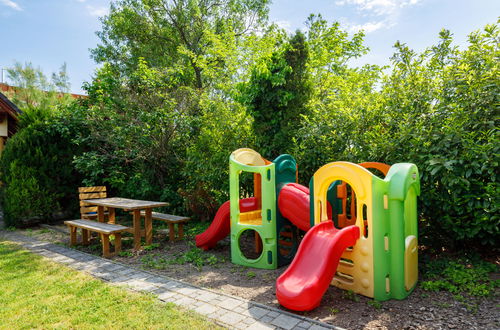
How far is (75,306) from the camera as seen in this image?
3613 millimetres

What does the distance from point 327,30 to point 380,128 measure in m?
4.90

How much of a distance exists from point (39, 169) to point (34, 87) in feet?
52.5

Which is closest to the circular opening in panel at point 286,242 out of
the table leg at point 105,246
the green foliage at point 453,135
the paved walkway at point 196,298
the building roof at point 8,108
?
the paved walkway at point 196,298

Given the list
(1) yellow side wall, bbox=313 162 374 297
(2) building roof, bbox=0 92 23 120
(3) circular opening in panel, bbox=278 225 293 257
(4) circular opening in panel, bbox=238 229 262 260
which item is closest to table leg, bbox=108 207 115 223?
(4) circular opening in panel, bbox=238 229 262 260

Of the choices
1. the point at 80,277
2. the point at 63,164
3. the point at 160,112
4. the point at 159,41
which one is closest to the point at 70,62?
the point at 159,41

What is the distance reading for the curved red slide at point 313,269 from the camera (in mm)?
3289

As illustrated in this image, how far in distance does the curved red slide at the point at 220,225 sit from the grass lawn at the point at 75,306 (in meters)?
2.05

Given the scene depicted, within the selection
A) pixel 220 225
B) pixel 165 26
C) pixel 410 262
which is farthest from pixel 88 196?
pixel 165 26

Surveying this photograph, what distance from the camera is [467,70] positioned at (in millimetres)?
4473

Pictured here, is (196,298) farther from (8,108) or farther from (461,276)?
(8,108)

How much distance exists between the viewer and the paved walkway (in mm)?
3127

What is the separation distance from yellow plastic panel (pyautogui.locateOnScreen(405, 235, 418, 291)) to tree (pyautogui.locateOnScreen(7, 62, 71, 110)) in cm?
2118

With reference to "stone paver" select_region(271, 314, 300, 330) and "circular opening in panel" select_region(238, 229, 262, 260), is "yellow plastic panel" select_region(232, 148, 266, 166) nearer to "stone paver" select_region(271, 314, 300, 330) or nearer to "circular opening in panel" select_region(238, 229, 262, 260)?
"circular opening in panel" select_region(238, 229, 262, 260)

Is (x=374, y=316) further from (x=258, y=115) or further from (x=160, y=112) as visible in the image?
(x=160, y=112)
